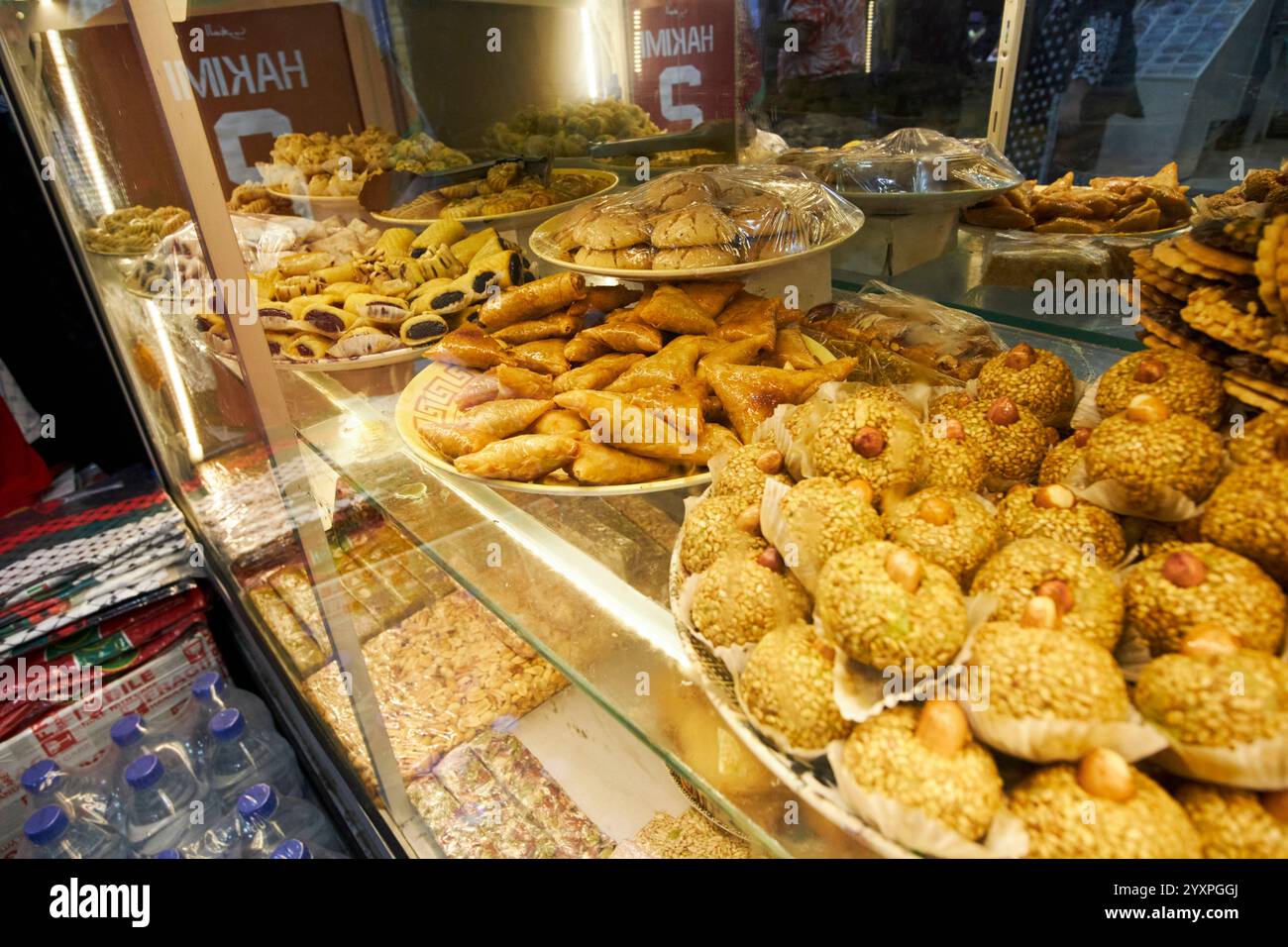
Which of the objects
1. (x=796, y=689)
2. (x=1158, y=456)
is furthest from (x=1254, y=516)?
(x=796, y=689)

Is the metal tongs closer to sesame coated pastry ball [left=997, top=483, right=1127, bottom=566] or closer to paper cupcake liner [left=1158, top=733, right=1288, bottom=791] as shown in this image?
sesame coated pastry ball [left=997, top=483, right=1127, bottom=566]

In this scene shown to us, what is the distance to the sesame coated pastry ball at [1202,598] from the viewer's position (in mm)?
620

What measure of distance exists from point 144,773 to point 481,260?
1.62 m

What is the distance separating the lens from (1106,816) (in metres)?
0.55

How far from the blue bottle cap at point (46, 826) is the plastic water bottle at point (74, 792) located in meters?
0.31

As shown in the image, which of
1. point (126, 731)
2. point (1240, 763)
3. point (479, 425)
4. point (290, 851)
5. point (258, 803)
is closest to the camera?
point (1240, 763)

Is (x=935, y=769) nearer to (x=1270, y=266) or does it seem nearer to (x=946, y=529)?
(x=946, y=529)

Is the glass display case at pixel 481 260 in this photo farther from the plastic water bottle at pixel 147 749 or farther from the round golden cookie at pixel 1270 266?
the round golden cookie at pixel 1270 266

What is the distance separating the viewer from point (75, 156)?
2.29m

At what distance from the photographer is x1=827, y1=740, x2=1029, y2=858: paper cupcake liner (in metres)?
0.58

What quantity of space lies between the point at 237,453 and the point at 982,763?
→ 2.28 m
